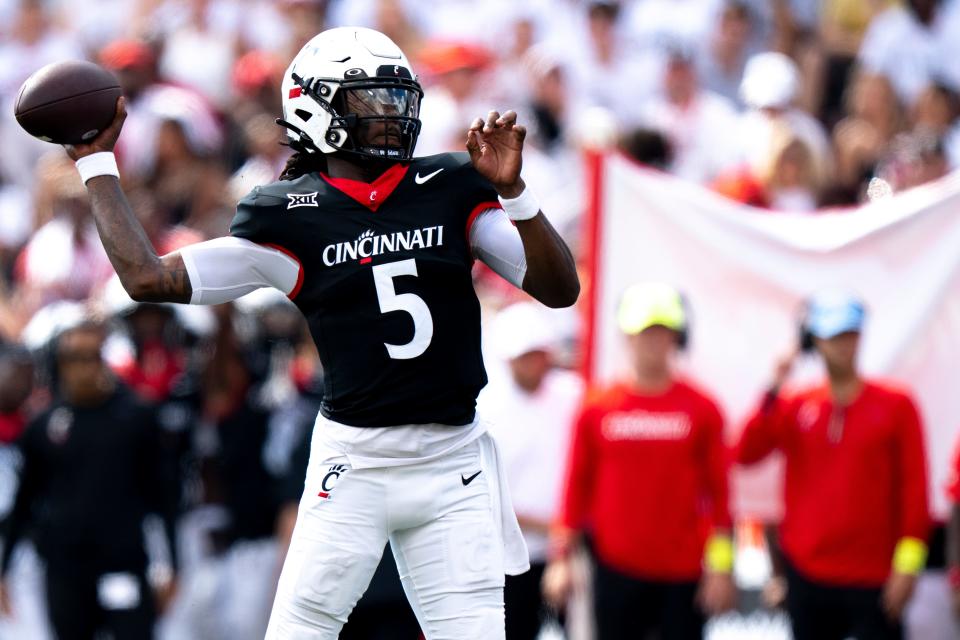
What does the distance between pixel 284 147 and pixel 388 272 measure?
6.74 metres

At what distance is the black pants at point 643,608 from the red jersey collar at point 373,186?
3528 mm

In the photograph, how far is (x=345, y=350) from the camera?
487 cm

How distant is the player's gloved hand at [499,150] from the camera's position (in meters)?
4.59

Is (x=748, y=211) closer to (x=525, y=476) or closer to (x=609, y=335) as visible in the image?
(x=609, y=335)

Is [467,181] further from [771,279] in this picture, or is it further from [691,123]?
[691,123]

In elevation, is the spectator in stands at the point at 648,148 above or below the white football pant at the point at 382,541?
above

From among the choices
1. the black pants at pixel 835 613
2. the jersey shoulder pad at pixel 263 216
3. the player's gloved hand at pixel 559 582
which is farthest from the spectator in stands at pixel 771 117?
the jersey shoulder pad at pixel 263 216

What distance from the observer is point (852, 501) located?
7570 mm

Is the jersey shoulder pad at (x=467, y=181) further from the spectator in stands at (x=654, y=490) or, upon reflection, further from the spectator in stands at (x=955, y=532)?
the spectator in stands at (x=955, y=532)

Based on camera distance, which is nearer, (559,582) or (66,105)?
(66,105)

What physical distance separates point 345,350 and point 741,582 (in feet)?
14.1

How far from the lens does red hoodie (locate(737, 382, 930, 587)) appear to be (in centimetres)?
750

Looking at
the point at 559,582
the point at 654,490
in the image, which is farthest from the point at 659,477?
the point at 559,582

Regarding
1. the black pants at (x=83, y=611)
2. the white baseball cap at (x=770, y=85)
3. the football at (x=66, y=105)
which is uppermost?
the white baseball cap at (x=770, y=85)
